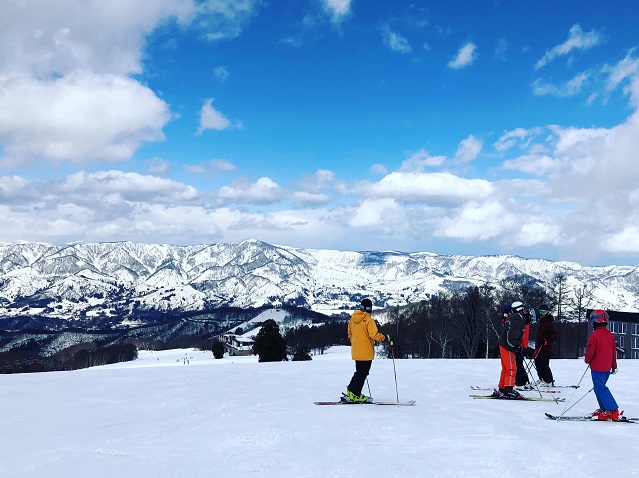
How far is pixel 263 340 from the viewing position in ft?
155

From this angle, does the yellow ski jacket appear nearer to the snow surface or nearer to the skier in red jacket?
the snow surface

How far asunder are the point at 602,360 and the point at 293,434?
5.68 metres

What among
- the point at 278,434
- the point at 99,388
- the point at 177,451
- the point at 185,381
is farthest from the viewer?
the point at 185,381

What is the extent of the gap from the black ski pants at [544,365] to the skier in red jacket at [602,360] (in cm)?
427

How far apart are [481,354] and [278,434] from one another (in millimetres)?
42575

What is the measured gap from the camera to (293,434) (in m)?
7.57

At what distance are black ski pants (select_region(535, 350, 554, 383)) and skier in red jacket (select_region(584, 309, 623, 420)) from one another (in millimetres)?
4275

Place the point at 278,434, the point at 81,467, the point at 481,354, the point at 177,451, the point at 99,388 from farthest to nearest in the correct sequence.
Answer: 1. the point at 481,354
2. the point at 99,388
3. the point at 278,434
4. the point at 177,451
5. the point at 81,467

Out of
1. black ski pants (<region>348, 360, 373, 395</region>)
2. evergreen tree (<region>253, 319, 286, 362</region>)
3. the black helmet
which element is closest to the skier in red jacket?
the black helmet

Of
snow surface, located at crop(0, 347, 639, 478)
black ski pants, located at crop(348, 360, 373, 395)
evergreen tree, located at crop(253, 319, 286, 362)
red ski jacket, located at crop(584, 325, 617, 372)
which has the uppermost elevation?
red ski jacket, located at crop(584, 325, 617, 372)

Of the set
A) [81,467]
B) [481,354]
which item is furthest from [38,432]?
[481,354]

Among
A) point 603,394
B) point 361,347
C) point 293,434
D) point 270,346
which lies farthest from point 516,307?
point 270,346

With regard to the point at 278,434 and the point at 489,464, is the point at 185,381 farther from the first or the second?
the point at 489,464

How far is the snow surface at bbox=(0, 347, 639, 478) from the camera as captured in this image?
598cm
